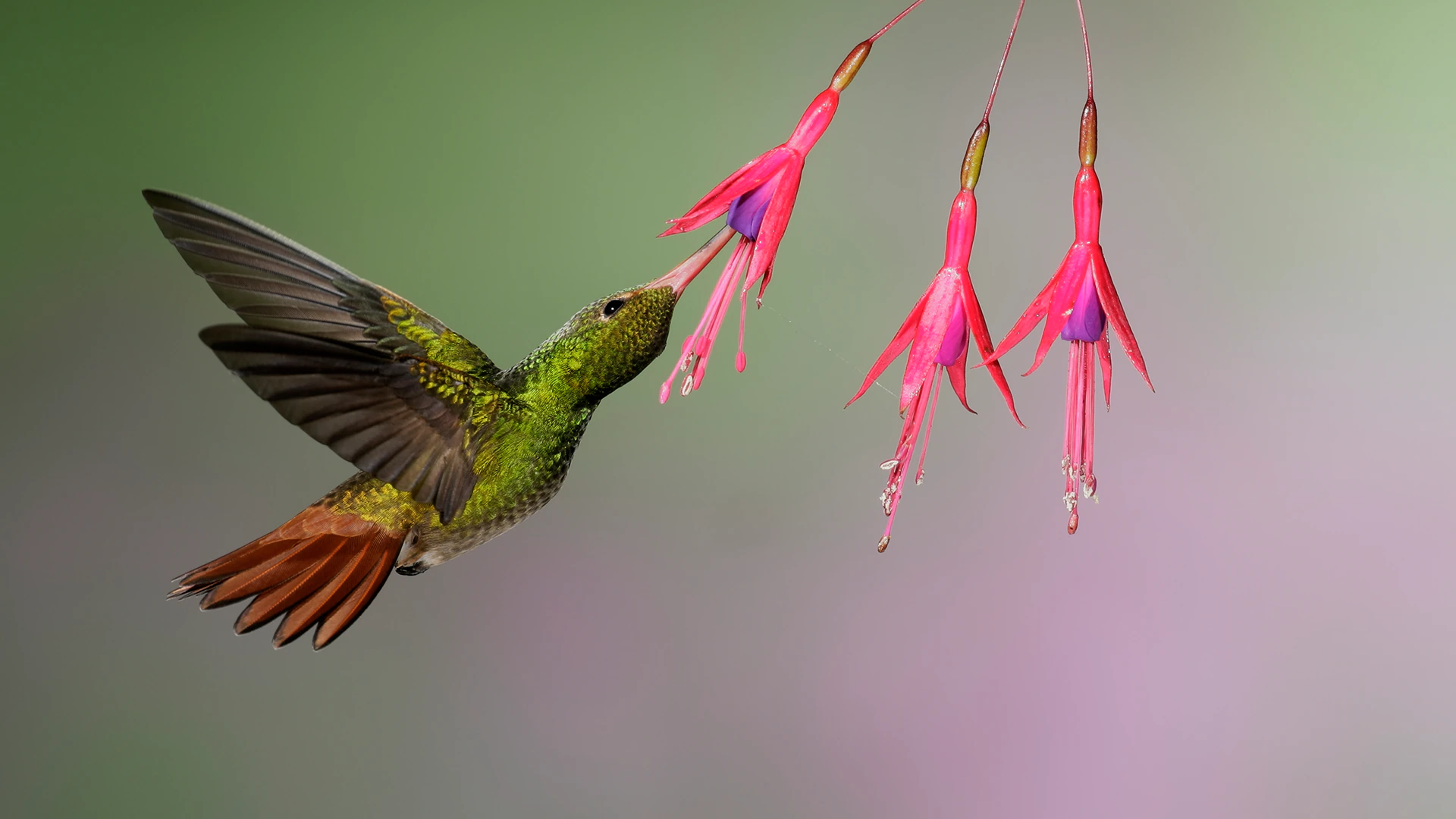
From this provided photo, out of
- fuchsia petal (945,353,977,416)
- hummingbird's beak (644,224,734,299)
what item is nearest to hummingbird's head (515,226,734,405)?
hummingbird's beak (644,224,734,299)

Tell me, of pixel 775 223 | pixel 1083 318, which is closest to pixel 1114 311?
pixel 1083 318

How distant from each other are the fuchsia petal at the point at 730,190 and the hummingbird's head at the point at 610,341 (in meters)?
0.03

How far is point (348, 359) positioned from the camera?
1.44 ft

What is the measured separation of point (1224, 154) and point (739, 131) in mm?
491

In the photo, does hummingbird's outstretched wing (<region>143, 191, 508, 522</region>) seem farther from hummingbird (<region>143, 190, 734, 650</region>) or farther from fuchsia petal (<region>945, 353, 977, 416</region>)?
fuchsia petal (<region>945, 353, 977, 416</region>)

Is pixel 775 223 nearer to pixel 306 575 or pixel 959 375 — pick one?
pixel 959 375

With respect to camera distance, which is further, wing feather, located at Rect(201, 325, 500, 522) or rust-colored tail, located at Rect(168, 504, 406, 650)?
rust-colored tail, located at Rect(168, 504, 406, 650)

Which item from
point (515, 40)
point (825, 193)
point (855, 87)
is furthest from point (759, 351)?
point (515, 40)

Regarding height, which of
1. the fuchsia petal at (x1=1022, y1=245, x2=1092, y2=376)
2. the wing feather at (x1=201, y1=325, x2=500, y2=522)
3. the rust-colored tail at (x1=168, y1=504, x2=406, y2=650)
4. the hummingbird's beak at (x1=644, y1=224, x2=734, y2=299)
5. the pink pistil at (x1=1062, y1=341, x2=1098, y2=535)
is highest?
the fuchsia petal at (x1=1022, y1=245, x2=1092, y2=376)

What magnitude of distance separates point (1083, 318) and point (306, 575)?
363 millimetres

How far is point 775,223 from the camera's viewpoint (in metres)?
0.44

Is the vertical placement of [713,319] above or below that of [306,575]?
above

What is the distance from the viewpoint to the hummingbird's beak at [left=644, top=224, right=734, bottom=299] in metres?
0.41

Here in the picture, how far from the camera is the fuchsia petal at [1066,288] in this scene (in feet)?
1.45
